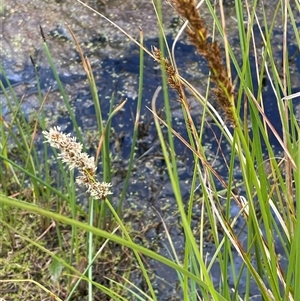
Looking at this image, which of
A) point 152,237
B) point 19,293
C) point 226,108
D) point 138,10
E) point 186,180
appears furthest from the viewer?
point 138,10

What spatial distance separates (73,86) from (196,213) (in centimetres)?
55

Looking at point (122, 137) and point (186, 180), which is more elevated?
point (122, 137)

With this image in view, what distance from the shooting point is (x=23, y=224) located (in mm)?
1100

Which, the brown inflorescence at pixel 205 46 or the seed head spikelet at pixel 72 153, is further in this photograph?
the seed head spikelet at pixel 72 153

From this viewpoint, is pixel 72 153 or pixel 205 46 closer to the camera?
pixel 205 46

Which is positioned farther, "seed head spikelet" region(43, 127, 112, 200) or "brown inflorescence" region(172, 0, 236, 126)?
"seed head spikelet" region(43, 127, 112, 200)

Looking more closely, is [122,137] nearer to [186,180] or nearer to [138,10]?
[186,180]

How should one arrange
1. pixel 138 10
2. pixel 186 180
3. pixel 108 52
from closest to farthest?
pixel 186 180 → pixel 108 52 → pixel 138 10

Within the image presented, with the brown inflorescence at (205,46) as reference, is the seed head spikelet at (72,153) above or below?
below

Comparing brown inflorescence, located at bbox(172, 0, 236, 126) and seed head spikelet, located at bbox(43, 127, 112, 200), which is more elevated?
brown inflorescence, located at bbox(172, 0, 236, 126)

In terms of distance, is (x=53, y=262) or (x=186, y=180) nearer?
(x=53, y=262)

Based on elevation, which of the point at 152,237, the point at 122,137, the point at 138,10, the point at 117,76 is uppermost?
the point at 138,10

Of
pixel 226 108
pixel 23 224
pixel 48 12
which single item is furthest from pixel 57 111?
pixel 226 108

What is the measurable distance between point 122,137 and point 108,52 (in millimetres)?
351
